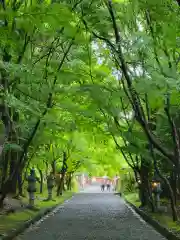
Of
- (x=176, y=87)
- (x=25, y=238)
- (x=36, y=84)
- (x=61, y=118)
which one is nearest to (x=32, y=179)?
(x=61, y=118)

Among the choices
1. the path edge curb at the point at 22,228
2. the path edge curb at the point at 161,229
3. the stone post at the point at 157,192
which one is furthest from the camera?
the stone post at the point at 157,192

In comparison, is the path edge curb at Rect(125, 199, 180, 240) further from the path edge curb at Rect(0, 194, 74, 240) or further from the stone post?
the path edge curb at Rect(0, 194, 74, 240)

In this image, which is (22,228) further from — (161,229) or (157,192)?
(157,192)

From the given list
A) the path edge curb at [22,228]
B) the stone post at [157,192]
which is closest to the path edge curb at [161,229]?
the stone post at [157,192]

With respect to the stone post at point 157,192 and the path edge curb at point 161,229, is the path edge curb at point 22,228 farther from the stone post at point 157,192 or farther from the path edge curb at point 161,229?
the stone post at point 157,192

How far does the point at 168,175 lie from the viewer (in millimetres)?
25594

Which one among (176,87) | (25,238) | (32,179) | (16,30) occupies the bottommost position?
(25,238)

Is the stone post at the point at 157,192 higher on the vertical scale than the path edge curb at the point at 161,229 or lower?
higher

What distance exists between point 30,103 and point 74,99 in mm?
5785

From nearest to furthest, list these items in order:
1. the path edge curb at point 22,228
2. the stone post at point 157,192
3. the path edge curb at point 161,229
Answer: the path edge curb at point 22,228, the path edge curb at point 161,229, the stone post at point 157,192

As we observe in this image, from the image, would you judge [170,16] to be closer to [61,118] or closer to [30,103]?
[30,103]

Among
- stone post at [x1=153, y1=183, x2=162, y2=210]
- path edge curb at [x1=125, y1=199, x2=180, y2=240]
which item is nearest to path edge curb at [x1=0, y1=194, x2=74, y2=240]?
path edge curb at [x1=125, y1=199, x2=180, y2=240]

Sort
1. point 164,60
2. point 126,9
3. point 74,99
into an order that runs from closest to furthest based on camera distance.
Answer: point 126,9
point 164,60
point 74,99

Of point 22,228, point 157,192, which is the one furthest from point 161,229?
point 157,192
